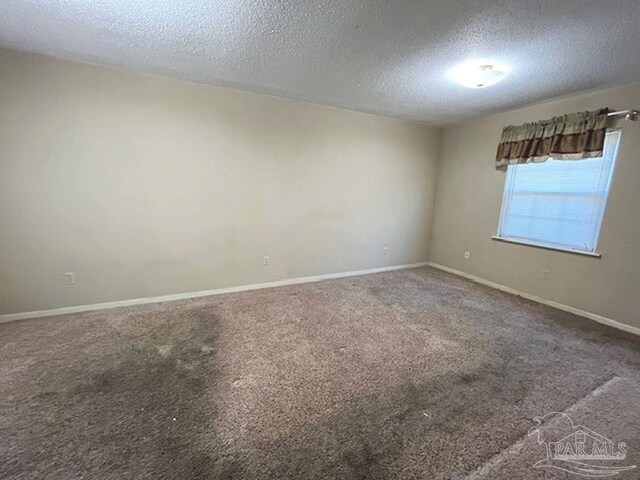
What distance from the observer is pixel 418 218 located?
4793 mm

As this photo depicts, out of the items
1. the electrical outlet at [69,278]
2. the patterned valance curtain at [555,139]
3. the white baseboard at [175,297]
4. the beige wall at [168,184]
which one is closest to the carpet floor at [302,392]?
the white baseboard at [175,297]

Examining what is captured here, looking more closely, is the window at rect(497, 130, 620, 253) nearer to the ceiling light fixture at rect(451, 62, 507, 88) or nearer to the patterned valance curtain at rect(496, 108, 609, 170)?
the patterned valance curtain at rect(496, 108, 609, 170)

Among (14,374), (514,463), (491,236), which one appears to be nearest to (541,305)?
(491,236)

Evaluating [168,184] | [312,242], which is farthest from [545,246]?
[168,184]

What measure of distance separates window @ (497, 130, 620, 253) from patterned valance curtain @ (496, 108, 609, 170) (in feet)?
0.39

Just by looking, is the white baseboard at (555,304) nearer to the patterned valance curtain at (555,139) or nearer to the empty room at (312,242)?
the empty room at (312,242)

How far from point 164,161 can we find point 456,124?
4.21 m

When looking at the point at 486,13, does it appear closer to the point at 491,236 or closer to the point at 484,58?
the point at 484,58

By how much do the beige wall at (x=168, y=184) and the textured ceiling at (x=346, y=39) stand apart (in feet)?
1.06

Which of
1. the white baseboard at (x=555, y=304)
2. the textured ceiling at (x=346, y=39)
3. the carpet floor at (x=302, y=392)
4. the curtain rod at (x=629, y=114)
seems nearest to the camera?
the carpet floor at (x=302, y=392)
